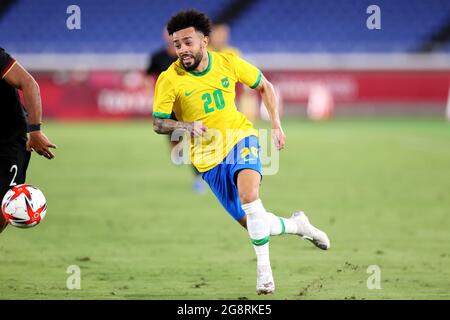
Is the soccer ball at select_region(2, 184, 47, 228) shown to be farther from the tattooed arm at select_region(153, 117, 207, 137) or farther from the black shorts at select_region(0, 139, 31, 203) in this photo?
the tattooed arm at select_region(153, 117, 207, 137)

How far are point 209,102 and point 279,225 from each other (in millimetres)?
1210

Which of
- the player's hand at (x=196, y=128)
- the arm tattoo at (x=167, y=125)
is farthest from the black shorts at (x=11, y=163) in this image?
the player's hand at (x=196, y=128)

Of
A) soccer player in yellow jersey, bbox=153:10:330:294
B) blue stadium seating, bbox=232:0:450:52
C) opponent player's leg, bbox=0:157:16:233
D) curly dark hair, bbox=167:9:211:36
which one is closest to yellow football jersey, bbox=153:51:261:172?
soccer player in yellow jersey, bbox=153:10:330:294

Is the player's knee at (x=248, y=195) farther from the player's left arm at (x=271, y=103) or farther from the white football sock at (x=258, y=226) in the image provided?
the player's left arm at (x=271, y=103)

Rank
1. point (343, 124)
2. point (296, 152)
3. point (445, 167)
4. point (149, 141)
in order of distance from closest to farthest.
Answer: point (445, 167) < point (296, 152) < point (149, 141) < point (343, 124)

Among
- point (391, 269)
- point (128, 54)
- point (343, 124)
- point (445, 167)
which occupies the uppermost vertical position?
point (128, 54)

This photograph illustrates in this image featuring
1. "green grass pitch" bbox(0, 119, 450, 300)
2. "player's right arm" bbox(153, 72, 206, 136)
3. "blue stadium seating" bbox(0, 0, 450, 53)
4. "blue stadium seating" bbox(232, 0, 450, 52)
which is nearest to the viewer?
"player's right arm" bbox(153, 72, 206, 136)

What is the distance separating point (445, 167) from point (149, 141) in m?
7.73

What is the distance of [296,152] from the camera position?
19266mm

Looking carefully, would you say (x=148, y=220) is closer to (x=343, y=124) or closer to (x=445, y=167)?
(x=445, y=167)

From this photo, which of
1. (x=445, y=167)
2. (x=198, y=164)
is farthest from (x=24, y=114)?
(x=445, y=167)

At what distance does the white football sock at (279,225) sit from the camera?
763 centimetres

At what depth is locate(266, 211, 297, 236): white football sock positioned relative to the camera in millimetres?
7629

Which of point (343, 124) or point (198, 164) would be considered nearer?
point (198, 164)
